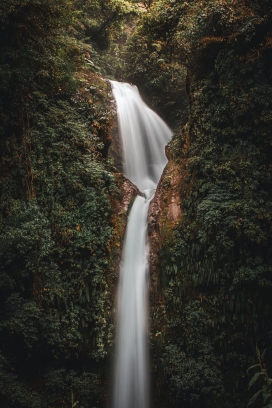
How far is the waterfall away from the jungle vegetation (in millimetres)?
300

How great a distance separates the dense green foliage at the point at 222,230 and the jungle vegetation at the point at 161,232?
0.03 metres

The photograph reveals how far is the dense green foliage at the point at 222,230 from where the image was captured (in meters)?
7.93

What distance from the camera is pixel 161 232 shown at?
31.8 feet

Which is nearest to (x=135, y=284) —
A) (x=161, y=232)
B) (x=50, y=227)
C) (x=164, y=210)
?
(x=161, y=232)

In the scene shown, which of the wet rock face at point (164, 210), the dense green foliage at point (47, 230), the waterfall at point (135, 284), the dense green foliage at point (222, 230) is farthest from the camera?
the wet rock face at point (164, 210)

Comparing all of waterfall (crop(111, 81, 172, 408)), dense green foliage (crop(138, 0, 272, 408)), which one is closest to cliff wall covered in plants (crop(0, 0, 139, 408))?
waterfall (crop(111, 81, 172, 408))

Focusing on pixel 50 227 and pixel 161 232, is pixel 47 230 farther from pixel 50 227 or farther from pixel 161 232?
pixel 161 232

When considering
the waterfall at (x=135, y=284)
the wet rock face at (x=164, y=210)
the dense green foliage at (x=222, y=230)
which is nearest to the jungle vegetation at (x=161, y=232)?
the dense green foliage at (x=222, y=230)

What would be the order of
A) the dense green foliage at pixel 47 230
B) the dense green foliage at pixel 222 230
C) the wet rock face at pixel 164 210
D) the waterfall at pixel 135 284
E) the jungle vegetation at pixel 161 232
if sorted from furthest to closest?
the wet rock face at pixel 164 210
the waterfall at pixel 135 284
the dense green foliage at pixel 222 230
the jungle vegetation at pixel 161 232
the dense green foliage at pixel 47 230

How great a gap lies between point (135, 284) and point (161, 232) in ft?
5.37

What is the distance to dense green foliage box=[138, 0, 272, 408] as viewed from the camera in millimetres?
7934

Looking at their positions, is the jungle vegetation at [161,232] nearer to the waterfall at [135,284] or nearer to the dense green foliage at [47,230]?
the dense green foliage at [47,230]

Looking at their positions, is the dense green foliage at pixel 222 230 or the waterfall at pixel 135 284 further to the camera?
the waterfall at pixel 135 284

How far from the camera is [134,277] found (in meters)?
9.39
